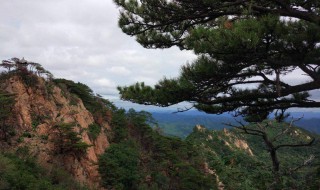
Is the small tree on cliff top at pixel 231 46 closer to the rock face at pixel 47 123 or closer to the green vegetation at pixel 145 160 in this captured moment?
the rock face at pixel 47 123

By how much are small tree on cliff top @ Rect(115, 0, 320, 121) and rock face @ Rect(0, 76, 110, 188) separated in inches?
459

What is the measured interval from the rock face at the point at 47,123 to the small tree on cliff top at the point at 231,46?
1167cm

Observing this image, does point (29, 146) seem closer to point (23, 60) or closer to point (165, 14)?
point (23, 60)

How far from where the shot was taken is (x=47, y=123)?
20.2m

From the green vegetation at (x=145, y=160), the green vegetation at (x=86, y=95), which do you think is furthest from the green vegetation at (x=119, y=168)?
the green vegetation at (x=86, y=95)

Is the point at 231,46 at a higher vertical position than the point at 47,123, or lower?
higher

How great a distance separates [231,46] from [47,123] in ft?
56.4

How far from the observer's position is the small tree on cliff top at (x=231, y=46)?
581cm

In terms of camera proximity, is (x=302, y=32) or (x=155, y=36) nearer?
(x=302, y=32)

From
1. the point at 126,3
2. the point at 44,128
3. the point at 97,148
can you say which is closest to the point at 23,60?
the point at 44,128

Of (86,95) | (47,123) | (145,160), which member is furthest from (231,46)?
(145,160)

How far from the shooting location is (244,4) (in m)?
6.94

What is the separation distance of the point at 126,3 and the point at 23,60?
13.7 metres

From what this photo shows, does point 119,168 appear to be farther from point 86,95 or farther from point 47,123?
point 86,95
